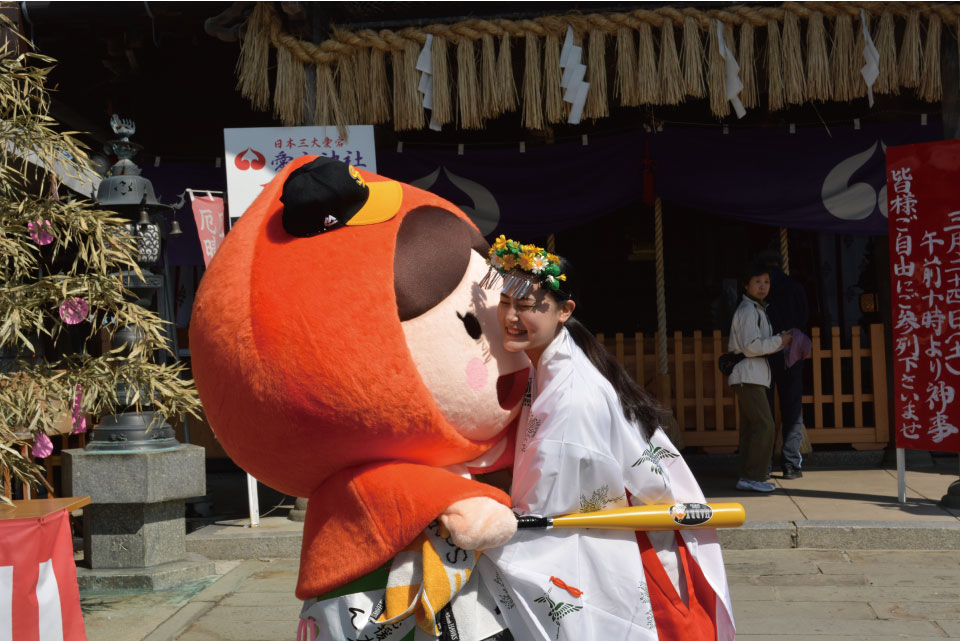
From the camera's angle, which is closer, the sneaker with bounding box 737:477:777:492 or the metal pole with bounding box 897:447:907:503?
the metal pole with bounding box 897:447:907:503

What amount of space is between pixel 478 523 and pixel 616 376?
679 mm

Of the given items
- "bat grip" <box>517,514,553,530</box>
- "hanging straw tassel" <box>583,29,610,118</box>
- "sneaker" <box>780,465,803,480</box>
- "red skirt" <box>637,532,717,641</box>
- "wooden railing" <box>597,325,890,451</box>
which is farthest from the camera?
"wooden railing" <box>597,325,890,451</box>

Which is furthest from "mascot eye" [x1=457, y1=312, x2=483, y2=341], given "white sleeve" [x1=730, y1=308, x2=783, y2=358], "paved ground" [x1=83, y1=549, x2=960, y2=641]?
"white sleeve" [x1=730, y1=308, x2=783, y2=358]

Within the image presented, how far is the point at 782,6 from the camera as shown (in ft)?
22.1

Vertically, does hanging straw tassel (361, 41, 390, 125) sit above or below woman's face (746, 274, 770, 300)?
above

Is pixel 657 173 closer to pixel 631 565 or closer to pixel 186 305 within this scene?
pixel 186 305

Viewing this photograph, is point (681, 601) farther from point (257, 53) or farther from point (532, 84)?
point (257, 53)

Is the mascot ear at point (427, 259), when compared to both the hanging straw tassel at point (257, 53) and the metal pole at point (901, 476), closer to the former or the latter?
the hanging straw tassel at point (257, 53)

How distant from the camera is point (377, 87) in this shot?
270 inches

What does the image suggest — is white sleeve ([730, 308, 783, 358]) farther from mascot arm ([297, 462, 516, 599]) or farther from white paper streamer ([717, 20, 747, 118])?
mascot arm ([297, 462, 516, 599])

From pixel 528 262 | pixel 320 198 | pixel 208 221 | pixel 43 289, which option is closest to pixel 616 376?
pixel 528 262

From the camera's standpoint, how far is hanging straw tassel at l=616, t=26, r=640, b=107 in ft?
22.2

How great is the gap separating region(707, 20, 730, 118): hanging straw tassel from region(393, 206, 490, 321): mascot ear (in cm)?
467

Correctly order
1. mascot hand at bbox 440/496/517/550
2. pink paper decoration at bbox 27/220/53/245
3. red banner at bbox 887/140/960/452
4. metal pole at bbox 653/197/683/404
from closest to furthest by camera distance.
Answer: mascot hand at bbox 440/496/517/550 < pink paper decoration at bbox 27/220/53/245 < red banner at bbox 887/140/960/452 < metal pole at bbox 653/197/683/404
